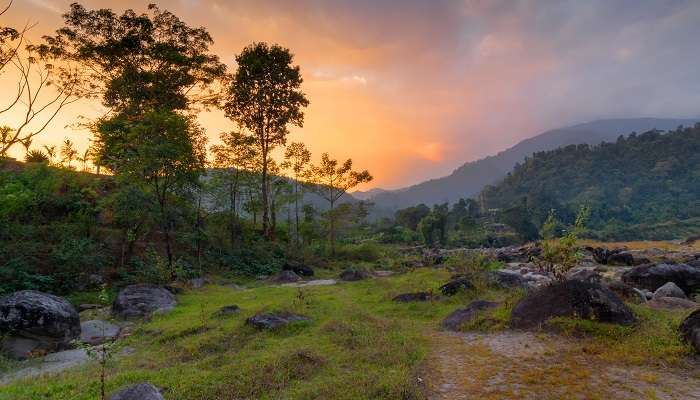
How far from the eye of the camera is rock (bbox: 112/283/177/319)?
12.6 meters

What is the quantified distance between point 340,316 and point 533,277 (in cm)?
885

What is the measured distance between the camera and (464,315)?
33.1 ft

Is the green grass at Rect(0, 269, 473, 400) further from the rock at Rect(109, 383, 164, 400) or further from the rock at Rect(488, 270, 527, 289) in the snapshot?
the rock at Rect(488, 270, 527, 289)

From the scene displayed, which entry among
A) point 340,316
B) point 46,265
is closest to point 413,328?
point 340,316

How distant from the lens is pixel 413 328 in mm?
9727

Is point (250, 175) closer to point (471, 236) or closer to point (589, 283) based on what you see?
point (589, 283)

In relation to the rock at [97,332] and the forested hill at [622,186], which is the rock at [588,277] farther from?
the forested hill at [622,186]

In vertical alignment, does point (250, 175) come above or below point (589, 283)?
above

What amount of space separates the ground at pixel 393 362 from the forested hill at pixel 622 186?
64482mm

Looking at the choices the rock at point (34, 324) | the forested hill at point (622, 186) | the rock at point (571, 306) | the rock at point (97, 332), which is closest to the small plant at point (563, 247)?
the rock at point (571, 306)

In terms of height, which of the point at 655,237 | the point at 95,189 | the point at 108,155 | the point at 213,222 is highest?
the point at 108,155

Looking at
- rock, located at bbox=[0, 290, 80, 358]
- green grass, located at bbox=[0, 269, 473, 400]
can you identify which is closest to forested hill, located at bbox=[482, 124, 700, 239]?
green grass, located at bbox=[0, 269, 473, 400]

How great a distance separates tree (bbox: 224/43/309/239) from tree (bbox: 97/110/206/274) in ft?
34.3

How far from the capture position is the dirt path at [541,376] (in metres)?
5.34
